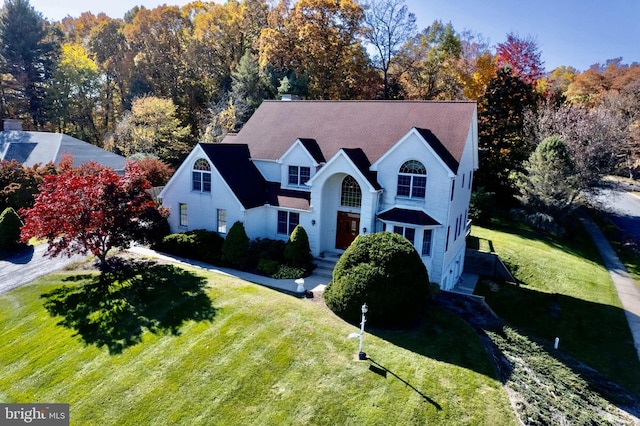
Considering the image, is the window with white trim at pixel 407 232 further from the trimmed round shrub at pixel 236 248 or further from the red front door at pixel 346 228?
the trimmed round shrub at pixel 236 248

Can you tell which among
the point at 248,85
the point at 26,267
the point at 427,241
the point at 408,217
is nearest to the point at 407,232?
the point at 408,217

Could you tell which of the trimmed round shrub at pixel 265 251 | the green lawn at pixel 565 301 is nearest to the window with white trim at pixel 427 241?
the green lawn at pixel 565 301

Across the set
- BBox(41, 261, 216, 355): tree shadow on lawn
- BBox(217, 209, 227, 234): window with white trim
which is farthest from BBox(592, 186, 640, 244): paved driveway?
BBox(41, 261, 216, 355): tree shadow on lawn

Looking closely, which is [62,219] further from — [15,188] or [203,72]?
[203,72]

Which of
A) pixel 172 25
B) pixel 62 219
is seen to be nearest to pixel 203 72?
pixel 172 25

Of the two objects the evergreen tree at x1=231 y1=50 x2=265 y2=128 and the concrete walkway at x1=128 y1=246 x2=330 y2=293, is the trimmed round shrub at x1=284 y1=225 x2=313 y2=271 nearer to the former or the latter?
the concrete walkway at x1=128 y1=246 x2=330 y2=293

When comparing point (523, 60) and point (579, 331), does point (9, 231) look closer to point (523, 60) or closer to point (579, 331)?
point (579, 331)
